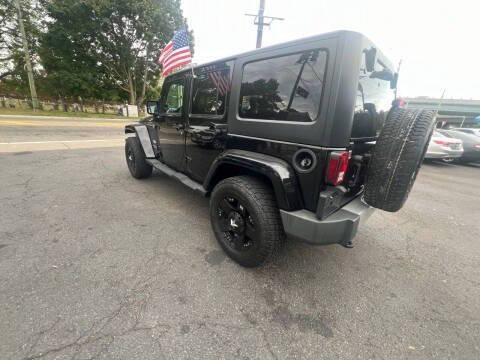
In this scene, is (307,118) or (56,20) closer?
(307,118)

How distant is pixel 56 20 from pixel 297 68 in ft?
94.7

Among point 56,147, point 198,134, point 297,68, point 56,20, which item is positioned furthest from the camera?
point 56,20

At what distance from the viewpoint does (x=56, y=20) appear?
20734 mm

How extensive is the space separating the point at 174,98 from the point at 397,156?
3.11 meters

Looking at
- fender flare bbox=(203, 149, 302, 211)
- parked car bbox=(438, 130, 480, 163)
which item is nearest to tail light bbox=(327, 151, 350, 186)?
fender flare bbox=(203, 149, 302, 211)

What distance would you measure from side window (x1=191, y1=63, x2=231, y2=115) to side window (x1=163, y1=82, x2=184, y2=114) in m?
0.39

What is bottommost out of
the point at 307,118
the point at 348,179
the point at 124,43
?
the point at 348,179

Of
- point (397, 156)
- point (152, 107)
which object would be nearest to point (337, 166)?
point (397, 156)

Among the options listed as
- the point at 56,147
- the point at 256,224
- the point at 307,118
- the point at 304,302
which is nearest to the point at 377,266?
the point at 304,302

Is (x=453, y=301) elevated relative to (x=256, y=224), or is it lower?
lower

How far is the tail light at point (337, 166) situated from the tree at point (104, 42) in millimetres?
25167

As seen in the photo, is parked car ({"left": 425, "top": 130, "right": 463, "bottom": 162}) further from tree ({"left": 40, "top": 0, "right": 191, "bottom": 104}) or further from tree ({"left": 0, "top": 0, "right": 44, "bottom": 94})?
tree ({"left": 0, "top": 0, "right": 44, "bottom": 94})

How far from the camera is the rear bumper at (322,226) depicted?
6.05ft

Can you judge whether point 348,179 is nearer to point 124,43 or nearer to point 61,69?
point 124,43
